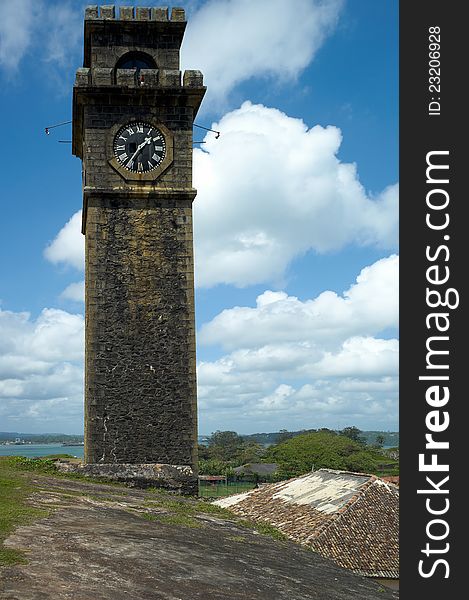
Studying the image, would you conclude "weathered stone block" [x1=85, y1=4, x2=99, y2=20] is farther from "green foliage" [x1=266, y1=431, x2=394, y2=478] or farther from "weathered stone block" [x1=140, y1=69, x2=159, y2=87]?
"green foliage" [x1=266, y1=431, x2=394, y2=478]

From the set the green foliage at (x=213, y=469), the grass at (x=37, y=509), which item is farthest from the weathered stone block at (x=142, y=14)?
the green foliage at (x=213, y=469)

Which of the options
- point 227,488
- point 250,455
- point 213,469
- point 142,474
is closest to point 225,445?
point 250,455

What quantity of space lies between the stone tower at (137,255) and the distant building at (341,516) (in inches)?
278

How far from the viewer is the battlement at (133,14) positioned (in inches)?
725

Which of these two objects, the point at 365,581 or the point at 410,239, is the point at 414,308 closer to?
the point at 410,239

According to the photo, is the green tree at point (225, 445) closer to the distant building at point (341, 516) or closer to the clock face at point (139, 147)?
the distant building at point (341, 516)

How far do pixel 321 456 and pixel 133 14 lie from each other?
2209 inches

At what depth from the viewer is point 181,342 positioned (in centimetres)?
1709

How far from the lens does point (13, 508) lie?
27.8ft

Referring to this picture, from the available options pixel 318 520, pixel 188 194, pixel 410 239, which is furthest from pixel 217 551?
pixel 318 520

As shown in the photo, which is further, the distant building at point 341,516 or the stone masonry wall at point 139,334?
the distant building at point 341,516

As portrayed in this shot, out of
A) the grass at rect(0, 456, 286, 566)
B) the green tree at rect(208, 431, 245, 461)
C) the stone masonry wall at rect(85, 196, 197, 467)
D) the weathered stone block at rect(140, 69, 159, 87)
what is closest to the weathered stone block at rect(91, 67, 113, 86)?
the weathered stone block at rect(140, 69, 159, 87)

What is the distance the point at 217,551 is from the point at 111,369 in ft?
30.8

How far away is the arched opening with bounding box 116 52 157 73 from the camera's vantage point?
18.5 m
